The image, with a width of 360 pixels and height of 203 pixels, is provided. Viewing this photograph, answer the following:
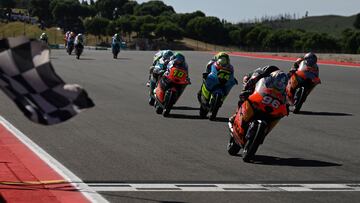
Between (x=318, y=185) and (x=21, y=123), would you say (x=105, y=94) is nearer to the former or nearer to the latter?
(x=21, y=123)

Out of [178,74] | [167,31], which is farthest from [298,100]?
[167,31]

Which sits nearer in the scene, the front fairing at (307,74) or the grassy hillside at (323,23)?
the front fairing at (307,74)

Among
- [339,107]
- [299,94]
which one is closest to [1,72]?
[299,94]

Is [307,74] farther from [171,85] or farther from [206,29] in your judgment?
[206,29]

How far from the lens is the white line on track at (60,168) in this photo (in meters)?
7.60

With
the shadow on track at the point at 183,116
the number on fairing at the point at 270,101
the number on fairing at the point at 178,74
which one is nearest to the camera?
the number on fairing at the point at 270,101

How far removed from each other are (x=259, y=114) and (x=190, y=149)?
1458 mm

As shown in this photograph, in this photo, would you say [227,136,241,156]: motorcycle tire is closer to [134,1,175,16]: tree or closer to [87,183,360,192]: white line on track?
[87,183,360,192]: white line on track

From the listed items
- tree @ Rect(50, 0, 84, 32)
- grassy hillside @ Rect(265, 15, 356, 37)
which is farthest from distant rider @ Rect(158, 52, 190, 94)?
grassy hillside @ Rect(265, 15, 356, 37)

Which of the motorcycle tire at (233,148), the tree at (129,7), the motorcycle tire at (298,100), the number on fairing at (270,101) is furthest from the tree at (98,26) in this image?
the number on fairing at (270,101)

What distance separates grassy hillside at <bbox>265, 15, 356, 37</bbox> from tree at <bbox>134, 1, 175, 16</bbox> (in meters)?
29.3

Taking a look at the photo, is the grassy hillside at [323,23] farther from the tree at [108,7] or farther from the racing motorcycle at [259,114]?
the racing motorcycle at [259,114]

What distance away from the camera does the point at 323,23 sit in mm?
165250

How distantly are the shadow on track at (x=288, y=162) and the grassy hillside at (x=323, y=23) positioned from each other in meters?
145
